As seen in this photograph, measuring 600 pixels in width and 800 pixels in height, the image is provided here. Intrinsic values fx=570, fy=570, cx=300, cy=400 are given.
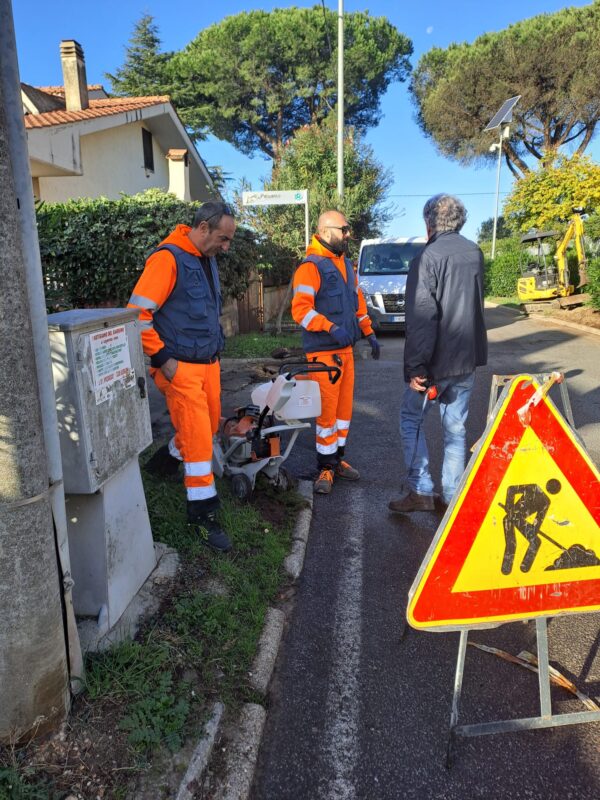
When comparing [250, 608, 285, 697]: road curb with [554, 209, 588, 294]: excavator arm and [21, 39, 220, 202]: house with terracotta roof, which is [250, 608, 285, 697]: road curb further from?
[554, 209, 588, 294]: excavator arm

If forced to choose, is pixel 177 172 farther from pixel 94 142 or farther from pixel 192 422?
pixel 192 422

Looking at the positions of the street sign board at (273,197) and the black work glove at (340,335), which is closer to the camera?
the black work glove at (340,335)

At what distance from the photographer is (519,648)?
2.69m

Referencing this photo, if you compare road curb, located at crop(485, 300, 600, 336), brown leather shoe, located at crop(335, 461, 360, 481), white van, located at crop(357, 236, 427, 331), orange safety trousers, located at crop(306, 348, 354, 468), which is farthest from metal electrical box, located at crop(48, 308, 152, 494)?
road curb, located at crop(485, 300, 600, 336)

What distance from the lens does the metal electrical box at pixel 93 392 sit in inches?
83.7

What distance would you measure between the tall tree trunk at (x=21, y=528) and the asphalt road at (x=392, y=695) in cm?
84

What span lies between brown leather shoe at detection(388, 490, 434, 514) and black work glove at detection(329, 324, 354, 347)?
1234mm

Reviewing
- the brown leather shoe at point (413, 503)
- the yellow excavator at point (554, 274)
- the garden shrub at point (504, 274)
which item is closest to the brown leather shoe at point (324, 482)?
the brown leather shoe at point (413, 503)

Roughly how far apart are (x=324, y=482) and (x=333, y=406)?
620 millimetres

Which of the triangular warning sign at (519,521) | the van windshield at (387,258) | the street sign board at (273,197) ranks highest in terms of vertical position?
the street sign board at (273,197)

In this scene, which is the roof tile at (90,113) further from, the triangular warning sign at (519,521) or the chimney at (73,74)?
the triangular warning sign at (519,521)

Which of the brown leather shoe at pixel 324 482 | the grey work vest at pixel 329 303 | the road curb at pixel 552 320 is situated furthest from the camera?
the road curb at pixel 552 320

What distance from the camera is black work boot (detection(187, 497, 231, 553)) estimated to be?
10.6 ft

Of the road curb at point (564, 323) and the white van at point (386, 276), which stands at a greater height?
the white van at point (386, 276)
